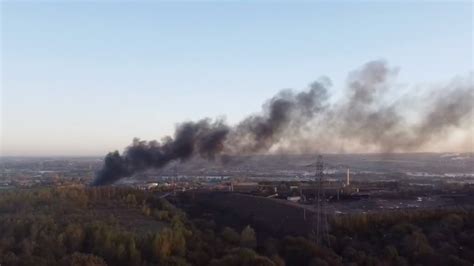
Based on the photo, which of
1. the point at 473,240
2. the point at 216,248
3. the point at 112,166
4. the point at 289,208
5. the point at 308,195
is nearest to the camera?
the point at 216,248

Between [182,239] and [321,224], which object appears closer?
[182,239]

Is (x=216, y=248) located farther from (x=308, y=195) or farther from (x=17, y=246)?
(x=308, y=195)

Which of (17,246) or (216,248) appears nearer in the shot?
(17,246)

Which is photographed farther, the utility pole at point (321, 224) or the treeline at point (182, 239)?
the utility pole at point (321, 224)

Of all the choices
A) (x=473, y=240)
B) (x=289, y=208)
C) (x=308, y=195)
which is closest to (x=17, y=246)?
(x=289, y=208)

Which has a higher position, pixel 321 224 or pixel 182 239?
pixel 182 239

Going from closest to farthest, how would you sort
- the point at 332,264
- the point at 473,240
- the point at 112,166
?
1. the point at 332,264
2. the point at 473,240
3. the point at 112,166

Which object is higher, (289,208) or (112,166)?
(112,166)

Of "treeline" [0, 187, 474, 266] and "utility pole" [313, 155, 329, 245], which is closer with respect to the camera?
"treeline" [0, 187, 474, 266]
